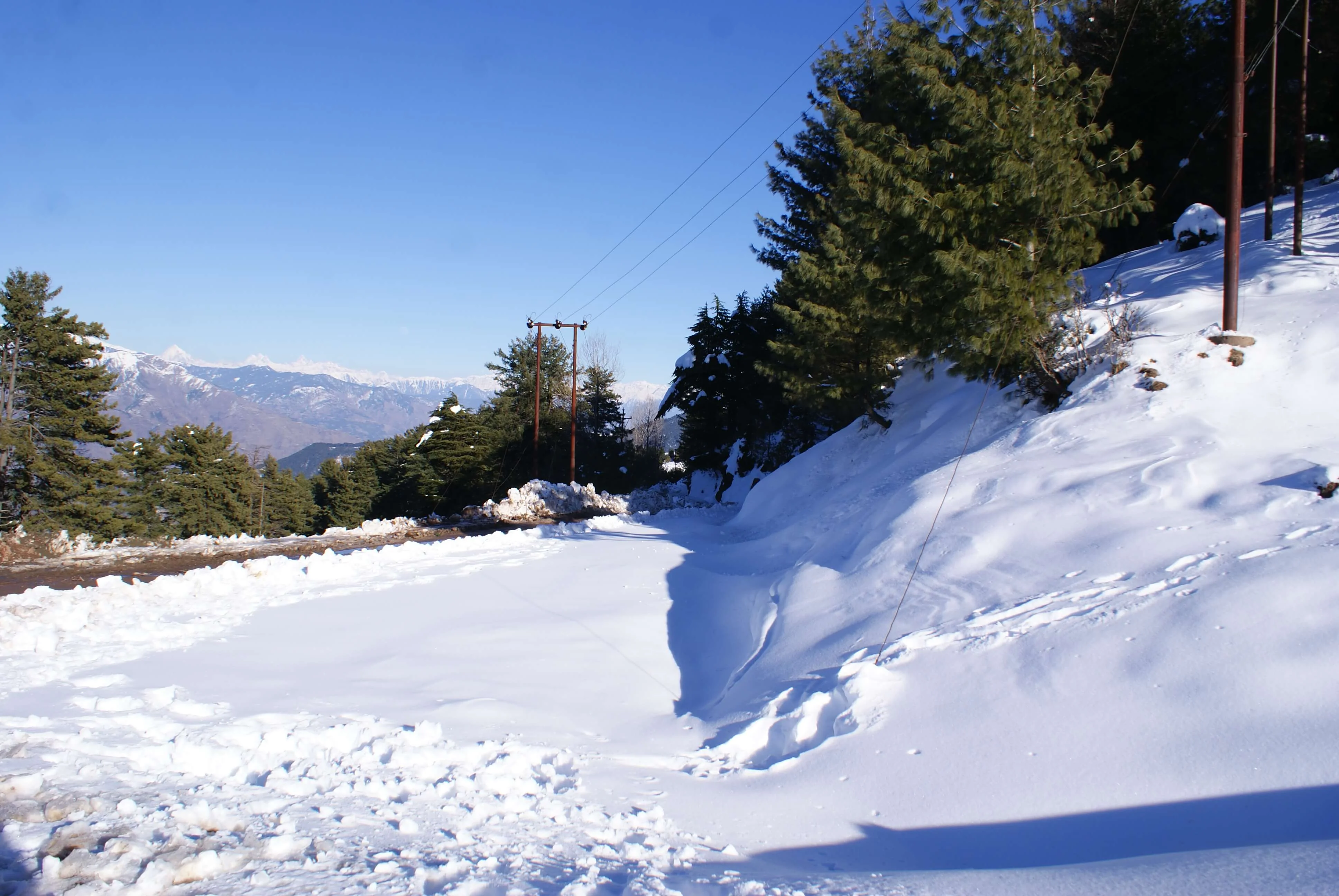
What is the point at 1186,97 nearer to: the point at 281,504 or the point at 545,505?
the point at 545,505

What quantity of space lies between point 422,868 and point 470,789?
113 centimetres

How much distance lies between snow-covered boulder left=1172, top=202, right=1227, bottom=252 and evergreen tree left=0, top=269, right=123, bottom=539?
34.8 m

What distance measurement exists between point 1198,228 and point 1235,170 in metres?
7.77

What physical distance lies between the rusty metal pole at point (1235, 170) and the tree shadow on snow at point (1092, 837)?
8.10m

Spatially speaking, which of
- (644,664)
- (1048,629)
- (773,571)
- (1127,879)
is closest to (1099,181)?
(773,571)

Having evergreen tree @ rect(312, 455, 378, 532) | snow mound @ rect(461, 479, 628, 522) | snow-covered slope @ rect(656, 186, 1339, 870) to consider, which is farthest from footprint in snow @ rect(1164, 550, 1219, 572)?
evergreen tree @ rect(312, 455, 378, 532)

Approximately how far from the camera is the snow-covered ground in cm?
332

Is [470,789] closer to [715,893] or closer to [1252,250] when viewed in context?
[715,893]

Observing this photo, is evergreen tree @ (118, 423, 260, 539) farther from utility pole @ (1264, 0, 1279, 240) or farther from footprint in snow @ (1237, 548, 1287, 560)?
utility pole @ (1264, 0, 1279, 240)

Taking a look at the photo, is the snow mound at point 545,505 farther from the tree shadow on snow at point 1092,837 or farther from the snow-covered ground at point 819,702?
the tree shadow on snow at point 1092,837

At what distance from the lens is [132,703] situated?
5.20 metres

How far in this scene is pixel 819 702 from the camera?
533cm

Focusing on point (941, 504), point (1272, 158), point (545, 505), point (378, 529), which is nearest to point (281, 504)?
point (545, 505)

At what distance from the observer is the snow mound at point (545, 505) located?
2186 centimetres
